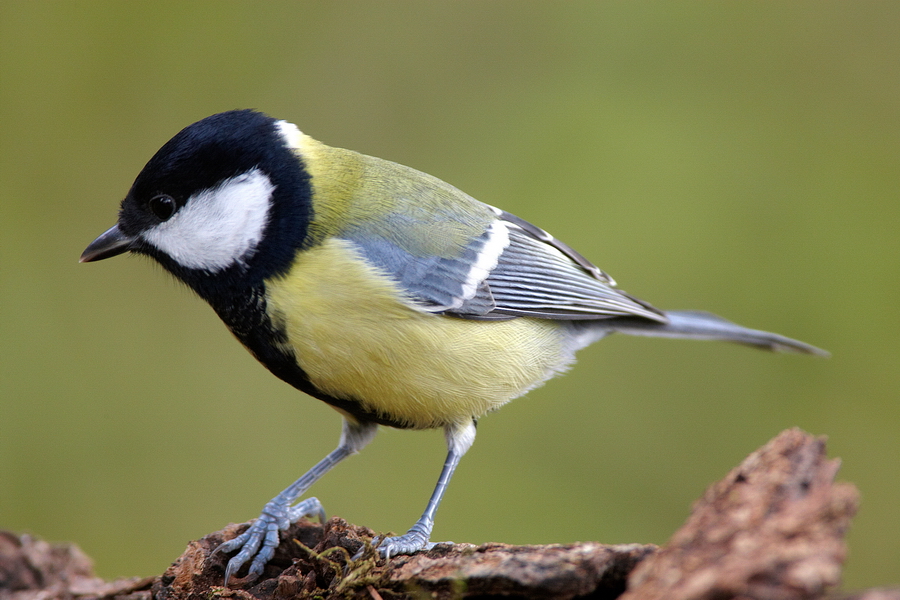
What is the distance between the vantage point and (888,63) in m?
3.50

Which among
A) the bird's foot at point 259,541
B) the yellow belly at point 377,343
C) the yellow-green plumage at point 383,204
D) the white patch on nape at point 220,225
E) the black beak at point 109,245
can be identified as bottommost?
the bird's foot at point 259,541

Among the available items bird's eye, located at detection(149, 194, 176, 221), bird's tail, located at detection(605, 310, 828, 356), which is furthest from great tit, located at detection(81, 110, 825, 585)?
bird's tail, located at detection(605, 310, 828, 356)

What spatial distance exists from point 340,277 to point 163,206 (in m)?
0.52

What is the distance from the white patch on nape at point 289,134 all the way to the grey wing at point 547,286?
64 cm

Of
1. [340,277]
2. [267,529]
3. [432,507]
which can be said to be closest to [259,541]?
[267,529]

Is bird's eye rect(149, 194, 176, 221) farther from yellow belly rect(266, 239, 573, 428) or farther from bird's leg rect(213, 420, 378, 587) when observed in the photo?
bird's leg rect(213, 420, 378, 587)

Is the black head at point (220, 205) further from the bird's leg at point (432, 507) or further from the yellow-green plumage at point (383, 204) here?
the bird's leg at point (432, 507)

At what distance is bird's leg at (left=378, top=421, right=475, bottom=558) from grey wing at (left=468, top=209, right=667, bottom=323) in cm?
33

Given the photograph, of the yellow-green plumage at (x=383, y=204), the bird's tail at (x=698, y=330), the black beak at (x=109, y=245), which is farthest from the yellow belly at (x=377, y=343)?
the bird's tail at (x=698, y=330)

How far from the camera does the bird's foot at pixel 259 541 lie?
1677 mm

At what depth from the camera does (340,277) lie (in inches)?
69.2

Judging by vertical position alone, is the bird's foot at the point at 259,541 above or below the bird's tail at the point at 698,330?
below

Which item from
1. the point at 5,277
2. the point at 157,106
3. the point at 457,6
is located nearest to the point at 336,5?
the point at 457,6

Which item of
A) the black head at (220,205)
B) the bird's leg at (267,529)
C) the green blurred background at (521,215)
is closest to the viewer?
the bird's leg at (267,529)
